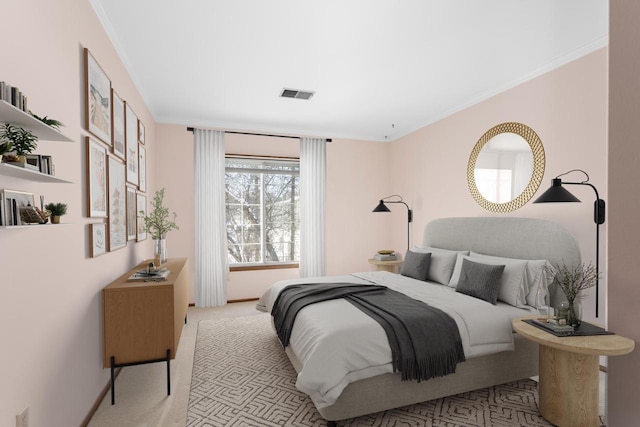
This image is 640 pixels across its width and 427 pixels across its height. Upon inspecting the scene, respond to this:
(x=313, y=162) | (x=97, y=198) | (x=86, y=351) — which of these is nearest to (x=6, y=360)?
(x=86, y=351)

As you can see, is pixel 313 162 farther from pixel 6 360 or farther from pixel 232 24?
pixel 6 360

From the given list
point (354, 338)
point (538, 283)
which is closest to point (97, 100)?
point (354, 338)

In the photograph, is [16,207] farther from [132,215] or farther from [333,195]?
[333,195]

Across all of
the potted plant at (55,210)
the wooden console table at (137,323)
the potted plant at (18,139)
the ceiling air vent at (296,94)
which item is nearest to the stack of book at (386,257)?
the ceiling air vent at (296,94)

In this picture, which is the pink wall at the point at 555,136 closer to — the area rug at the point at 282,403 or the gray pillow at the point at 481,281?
the gray pillow at the point at 481,281

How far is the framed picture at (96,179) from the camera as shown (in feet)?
7.07

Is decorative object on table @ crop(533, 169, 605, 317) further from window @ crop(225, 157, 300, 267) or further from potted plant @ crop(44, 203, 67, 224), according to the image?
window @ crop(225, 157, 300, 267)

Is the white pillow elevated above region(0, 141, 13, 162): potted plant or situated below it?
below

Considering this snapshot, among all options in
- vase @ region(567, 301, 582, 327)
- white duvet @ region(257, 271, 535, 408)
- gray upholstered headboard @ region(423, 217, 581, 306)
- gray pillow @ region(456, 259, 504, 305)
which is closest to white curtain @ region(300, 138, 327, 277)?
gray upholstered headboard @ region(423, 217, 581, 306)

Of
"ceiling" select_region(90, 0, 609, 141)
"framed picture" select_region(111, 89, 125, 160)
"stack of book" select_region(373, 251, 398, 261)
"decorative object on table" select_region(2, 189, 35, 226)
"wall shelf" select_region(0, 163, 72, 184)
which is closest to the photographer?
"wall shelf" select_region(0, 163, 72, 184)

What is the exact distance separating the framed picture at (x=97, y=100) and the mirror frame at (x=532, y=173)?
376 cm

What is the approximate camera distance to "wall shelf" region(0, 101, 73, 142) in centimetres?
112

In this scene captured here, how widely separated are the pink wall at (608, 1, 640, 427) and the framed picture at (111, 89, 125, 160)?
3473mm

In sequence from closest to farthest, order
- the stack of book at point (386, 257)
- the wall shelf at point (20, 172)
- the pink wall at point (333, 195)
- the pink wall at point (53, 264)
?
the wall shelf at point (20, 172) → the pink wall at point (53, 264) → the pink wall at point (333, 195) → the stack of book at point (386, 257)
